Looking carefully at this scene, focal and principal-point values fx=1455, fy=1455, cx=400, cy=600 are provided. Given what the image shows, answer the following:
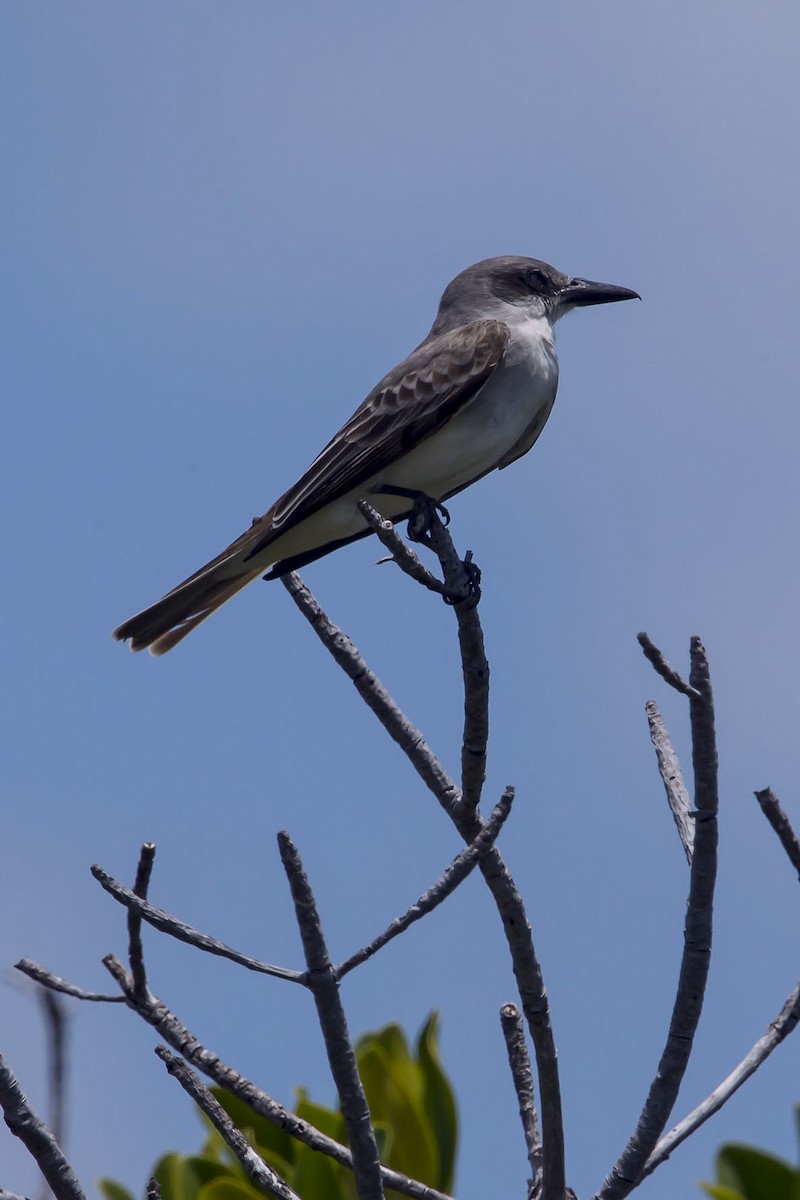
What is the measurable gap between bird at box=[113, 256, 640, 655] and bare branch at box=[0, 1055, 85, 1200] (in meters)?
4.63

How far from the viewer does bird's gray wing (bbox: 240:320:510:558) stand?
25.0ft

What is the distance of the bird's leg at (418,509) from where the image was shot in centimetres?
704

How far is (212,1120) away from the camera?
142 inches

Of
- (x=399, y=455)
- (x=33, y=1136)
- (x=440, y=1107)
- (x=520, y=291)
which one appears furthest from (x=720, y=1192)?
(x=520, y=291)

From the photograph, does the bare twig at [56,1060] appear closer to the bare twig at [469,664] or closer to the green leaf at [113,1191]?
the bare twig at [469,664]

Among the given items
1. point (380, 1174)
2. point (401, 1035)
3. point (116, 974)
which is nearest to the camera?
point (380, 1174)

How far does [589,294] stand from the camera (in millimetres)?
9219

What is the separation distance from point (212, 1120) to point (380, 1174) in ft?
1.67

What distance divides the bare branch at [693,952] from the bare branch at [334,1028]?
707mm

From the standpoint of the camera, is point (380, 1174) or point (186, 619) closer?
point (380, 1174)

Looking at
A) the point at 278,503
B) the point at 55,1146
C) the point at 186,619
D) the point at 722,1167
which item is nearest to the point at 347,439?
the point at 278,503

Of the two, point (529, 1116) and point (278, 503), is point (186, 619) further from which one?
point (529, 1116)

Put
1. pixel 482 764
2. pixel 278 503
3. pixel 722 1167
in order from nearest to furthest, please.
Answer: pixel 482 764 < pixel 722 1167 < pixel 278 503

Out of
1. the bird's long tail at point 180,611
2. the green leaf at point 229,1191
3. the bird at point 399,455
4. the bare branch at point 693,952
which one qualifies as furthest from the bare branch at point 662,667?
the bird's long tail at point 180,611
